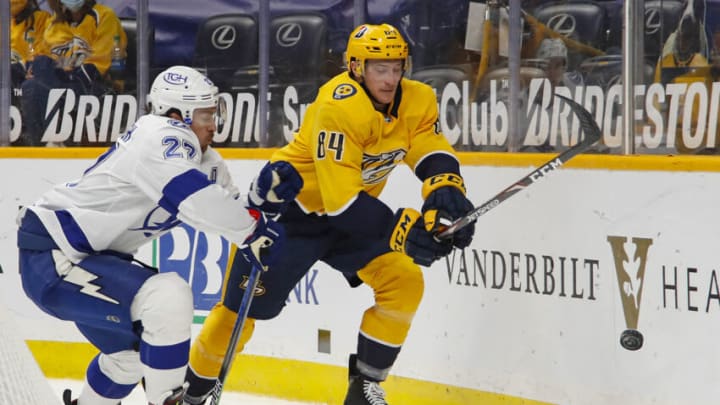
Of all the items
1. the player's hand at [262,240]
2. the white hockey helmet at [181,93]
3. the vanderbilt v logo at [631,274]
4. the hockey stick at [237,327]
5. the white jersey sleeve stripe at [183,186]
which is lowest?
the hockey stick at [237,327]

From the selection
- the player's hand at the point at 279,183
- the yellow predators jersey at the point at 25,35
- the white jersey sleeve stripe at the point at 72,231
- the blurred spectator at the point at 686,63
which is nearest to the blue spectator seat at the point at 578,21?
the blurred spectator at the point at 686,63

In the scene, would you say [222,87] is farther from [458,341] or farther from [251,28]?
[458,341]

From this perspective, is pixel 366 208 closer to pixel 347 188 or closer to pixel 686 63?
pixel 347 188

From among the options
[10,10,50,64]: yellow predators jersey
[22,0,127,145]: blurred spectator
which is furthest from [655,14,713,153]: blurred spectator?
[10,10,50,64]: yellow predators jersey

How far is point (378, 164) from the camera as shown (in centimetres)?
347

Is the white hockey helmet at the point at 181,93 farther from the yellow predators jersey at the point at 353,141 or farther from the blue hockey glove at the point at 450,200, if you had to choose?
the blue hockey glove at the point at 450,200

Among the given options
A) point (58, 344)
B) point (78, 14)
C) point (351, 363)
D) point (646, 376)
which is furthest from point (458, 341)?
point (78, 14)

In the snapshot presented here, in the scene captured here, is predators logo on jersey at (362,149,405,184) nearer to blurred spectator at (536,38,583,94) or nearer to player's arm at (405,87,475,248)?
player's arm at (405,87,475,248)

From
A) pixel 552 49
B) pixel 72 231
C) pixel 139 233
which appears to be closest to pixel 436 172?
pixel 552 49

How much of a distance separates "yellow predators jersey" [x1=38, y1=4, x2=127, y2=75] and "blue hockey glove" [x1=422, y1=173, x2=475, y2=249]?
7.15 feet

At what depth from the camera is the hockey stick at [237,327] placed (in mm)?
3508

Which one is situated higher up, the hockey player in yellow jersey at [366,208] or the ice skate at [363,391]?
the hockey player in yellow jersey at [366,208]

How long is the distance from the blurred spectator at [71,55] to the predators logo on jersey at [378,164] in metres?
1.94

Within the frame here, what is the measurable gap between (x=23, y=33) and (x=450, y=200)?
270cm
